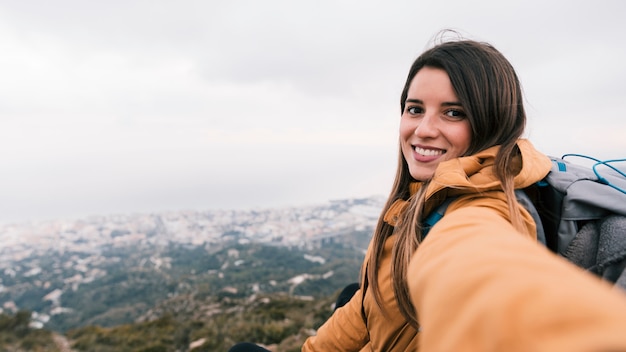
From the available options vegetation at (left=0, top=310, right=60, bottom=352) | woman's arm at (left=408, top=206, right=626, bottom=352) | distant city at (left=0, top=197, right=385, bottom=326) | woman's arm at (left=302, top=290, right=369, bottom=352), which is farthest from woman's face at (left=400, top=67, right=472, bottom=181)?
distant city at (left=0, top=197, right=385, bottom=326)

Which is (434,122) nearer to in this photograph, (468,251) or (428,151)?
(428,151)

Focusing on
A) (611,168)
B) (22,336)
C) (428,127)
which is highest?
(428,127)

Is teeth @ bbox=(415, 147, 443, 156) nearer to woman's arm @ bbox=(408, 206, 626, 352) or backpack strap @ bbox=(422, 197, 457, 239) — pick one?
backpack strap @ bbox=(422, 197, 457, 239)

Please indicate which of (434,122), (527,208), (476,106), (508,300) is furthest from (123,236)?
(508,300)

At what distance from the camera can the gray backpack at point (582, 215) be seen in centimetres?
79

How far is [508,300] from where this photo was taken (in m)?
0.35

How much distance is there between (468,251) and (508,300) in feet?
0.53

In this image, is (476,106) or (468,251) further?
(476,106)

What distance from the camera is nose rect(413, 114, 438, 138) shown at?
120 centimetres

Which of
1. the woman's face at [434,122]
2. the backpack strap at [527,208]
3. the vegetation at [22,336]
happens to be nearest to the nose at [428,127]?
the woman's face at [434,122]

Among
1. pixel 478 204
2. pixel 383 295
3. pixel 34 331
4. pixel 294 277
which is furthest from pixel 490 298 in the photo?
pixel 294 277

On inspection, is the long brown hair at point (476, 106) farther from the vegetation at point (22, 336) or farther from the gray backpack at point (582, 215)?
the vegetation at point (22, 336)

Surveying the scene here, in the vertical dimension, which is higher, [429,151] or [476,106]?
[476,106]

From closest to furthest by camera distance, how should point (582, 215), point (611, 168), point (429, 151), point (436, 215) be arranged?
point (582, 215) < point (436, 215) < point (611, 168) < point (429, 151)
